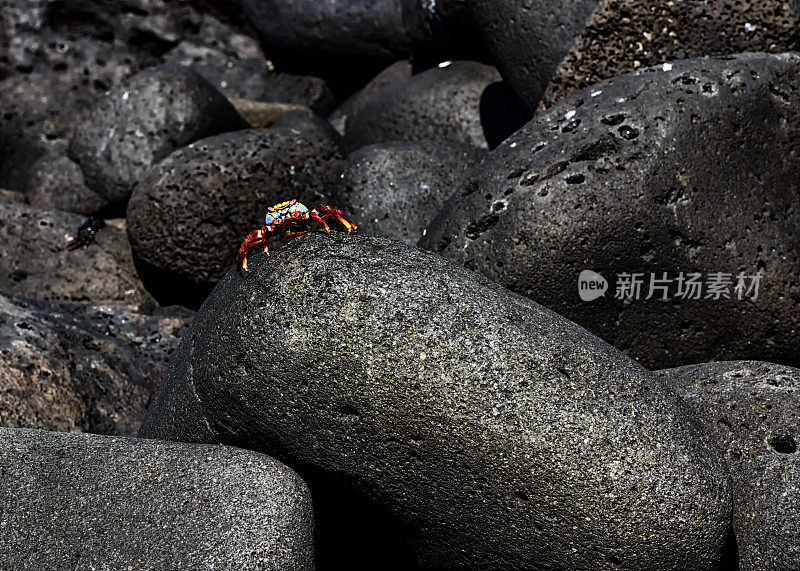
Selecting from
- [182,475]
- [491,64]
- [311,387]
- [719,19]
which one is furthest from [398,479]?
[491,64]

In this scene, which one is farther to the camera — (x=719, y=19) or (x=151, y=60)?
(x=151, y=60)

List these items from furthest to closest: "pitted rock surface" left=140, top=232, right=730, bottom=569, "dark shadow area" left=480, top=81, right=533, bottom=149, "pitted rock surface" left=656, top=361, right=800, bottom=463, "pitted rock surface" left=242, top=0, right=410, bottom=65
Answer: "pitted rock surface" left=242, top=0, right=410, bottom=65 → "dark shadow area" left=480, top=81, right=533, bottom=149 → "pitted rock surface" left=656, top=361, right=800, bottom=463 → "pitted rock surface" left=140, top=232, right=730, bottom=569

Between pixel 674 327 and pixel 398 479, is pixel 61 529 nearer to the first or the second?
pixel 398 479

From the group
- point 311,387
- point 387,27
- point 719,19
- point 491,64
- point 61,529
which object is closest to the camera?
point 61,529

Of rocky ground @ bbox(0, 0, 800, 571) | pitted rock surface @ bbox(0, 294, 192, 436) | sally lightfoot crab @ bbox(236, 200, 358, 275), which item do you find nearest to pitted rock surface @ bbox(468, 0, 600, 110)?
rocky ground @ bbox(0, 0, 800, 571)

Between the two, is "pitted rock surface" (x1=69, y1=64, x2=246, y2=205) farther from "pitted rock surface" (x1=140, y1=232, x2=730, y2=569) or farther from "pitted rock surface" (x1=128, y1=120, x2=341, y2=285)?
"pitted rock surface" (x1=140, y1=232, x2=730, y2=569)

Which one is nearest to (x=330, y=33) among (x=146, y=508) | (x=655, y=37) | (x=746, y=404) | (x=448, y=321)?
(x=655, y=37)

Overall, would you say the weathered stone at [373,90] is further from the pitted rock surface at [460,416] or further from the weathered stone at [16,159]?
the pitted rock surface at [460,416]
